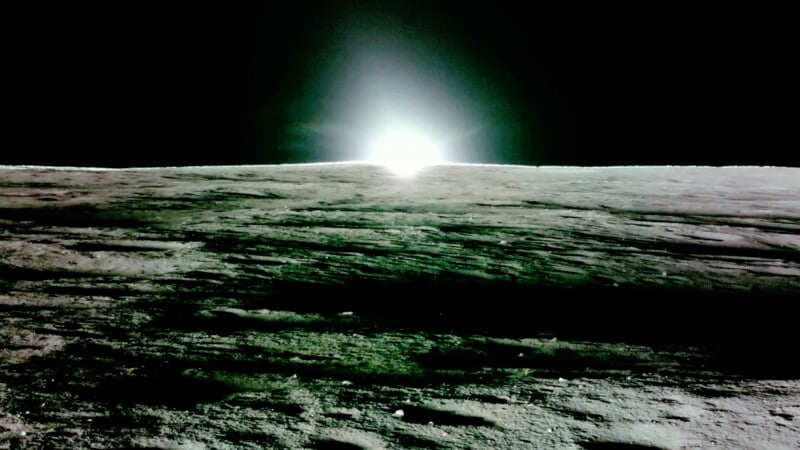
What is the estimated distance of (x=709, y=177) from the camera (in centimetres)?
620

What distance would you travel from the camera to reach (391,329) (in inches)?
69.6

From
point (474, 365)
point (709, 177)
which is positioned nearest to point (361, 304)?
point (474, 365)

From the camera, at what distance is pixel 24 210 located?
3340 millimetres

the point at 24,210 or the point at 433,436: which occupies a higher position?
the point at 24,210

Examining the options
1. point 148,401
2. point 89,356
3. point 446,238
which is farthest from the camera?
point 446,238

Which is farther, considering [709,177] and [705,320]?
[709,177]

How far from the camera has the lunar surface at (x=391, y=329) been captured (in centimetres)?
121

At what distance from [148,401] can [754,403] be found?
52.8 inches

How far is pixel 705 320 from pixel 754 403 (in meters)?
0.61

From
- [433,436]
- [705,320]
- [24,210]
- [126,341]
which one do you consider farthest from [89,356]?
[24,210]

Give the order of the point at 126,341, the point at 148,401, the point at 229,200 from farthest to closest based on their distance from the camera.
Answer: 1. the point at 229,200
2. the point at 126,341
3. the point at 148,401

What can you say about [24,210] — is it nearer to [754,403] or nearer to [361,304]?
[361,304]

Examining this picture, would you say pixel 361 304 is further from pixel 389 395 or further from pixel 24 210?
pixel 24 210

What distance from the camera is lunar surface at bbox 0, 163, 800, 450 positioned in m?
1.21
